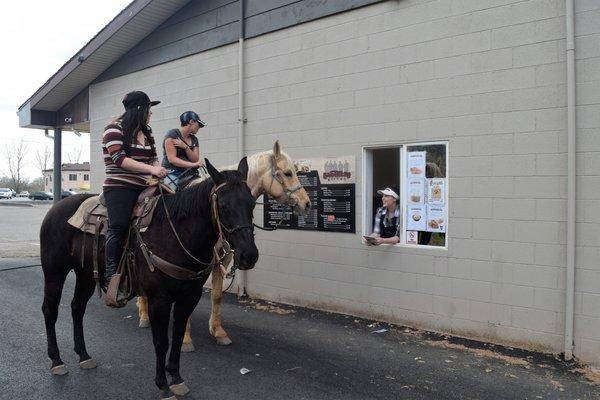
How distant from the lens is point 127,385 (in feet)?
14.3

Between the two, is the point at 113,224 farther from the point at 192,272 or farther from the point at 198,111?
the point at 198,111

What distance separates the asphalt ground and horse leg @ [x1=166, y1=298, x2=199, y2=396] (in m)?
0.17

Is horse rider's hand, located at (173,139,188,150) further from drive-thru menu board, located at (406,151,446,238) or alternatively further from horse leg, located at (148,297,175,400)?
drive-thru menu board, located at (406,151,446,238)

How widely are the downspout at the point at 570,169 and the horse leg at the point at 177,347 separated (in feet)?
12.5

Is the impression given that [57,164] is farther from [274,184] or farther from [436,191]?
[436,191]

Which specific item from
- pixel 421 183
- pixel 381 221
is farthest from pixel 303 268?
pixel 421 183

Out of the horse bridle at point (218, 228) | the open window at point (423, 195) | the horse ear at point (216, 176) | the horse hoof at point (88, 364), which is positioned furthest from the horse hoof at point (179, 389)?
the open window at point (423, 195)

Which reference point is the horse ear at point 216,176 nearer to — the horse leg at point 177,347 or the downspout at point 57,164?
the horse leg at point 177,347

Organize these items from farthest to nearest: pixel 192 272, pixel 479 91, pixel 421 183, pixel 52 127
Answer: pixel 52 127 → pixel 421 183 → pixel 479 91 → pixel 192 272

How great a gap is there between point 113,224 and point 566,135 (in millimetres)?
4635

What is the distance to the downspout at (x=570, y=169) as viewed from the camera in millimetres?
4859

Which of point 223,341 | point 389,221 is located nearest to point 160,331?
point 223,341

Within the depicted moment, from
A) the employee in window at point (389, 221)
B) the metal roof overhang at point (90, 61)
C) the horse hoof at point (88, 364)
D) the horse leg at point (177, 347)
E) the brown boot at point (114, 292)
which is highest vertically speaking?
the metal roof overhang at point (90, 61)

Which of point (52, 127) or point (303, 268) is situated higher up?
point (52, 127)
